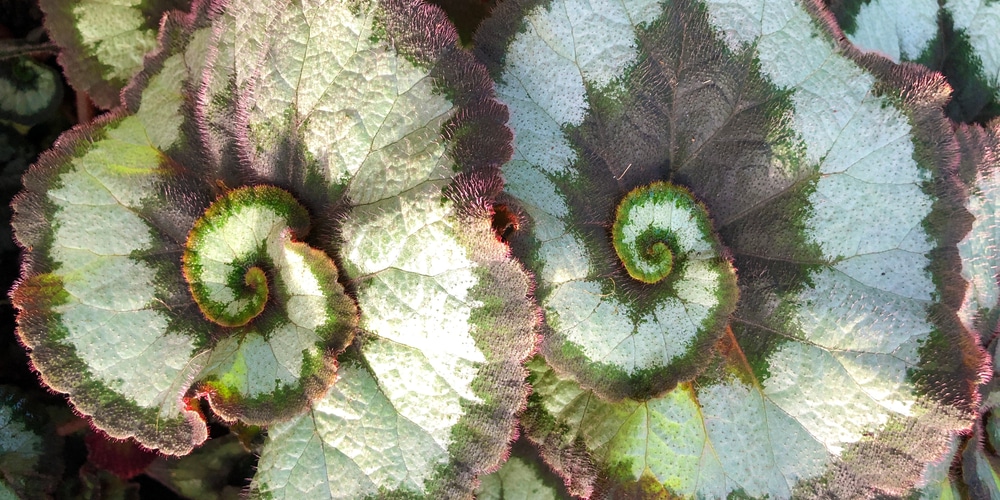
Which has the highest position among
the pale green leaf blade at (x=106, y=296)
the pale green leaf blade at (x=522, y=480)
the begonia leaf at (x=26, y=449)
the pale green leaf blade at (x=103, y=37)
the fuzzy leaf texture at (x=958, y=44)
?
the fuzzy leaf texture at (x=958, y=44)

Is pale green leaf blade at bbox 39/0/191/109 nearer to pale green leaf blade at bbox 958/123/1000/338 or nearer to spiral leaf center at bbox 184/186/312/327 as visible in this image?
spiral leaf center at bbox 184/186/312/327

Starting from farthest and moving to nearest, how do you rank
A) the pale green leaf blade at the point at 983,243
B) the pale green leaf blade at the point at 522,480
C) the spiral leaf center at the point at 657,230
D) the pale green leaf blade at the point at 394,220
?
the pale green leaf blade at the point at 522,480 < the pale green leaf blade at the point at 983,243 < the spiral leaf center at the point at 657,230 < the pale green leaf blade at the point at 394,220

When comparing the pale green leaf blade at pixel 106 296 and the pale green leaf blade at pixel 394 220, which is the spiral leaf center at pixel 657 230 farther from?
the pale green leaf blade at pixel 106 296

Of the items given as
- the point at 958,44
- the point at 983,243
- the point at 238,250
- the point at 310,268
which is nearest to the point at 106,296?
the point at 238,250

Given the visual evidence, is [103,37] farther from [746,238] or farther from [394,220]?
[746,238]

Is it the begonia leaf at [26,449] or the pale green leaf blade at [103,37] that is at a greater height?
the pale green leaf blade at [103,37]

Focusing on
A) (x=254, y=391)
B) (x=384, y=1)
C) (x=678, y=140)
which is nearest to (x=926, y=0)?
(x=678, y=140)

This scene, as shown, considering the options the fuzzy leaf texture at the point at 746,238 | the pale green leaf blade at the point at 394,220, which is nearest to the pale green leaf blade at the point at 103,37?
the pale green leaf blade at the point at 394,220
